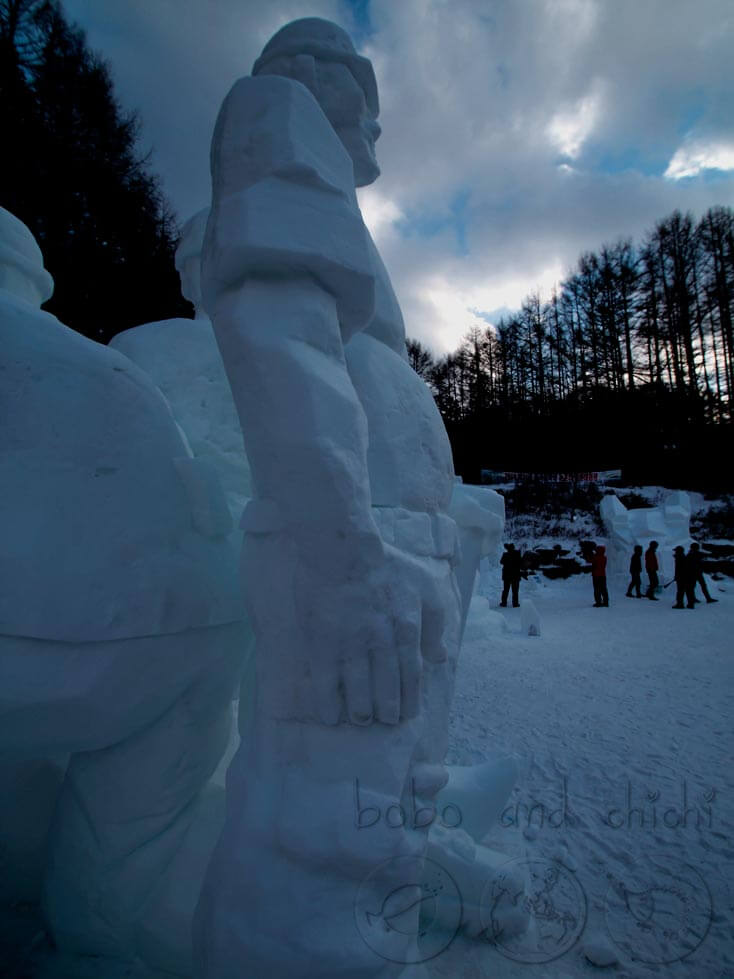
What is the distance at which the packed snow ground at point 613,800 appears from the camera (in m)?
1.46

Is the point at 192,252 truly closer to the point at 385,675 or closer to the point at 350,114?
the point at 350,114

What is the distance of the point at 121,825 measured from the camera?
1275mm

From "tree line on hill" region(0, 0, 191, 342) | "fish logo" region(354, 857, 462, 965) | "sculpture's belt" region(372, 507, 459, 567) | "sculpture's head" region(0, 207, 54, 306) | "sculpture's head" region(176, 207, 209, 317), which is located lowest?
"fish logo" region(354, 857, 462, 965)

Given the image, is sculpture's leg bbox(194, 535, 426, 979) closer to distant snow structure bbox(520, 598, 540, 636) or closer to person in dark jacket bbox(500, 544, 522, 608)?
distant snow structure bbox(520, 598, 540, 636)

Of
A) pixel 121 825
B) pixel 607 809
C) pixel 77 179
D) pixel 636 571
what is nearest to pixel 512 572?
pixel 636 571

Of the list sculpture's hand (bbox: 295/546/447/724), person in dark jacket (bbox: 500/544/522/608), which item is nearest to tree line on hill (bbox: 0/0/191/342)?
person in dark jacket (bbox: 500/544/522/608)

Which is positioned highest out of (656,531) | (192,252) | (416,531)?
(192,252)

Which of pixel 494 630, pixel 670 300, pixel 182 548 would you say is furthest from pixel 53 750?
pixel 670 300

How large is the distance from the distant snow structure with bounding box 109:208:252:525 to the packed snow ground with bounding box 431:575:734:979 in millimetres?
1538

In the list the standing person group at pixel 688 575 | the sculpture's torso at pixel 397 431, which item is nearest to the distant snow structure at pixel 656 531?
the standing person group at pixel 688 575

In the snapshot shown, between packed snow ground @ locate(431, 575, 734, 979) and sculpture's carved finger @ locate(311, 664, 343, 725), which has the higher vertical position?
sculpture's carved finger @ locate(311, 664, 343, 725)

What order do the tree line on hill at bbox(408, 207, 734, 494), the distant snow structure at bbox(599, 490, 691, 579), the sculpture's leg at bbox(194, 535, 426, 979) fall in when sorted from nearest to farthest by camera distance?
the sculpture's leg at bbox(194, 535, 426, 979) < the distant snow structure at bbox(599, 490, 691, 579) < the tree line on hill at bbox(408, 207, 734, 494)

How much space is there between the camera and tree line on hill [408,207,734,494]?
19.7 meters

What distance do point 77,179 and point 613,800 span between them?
12.0m
